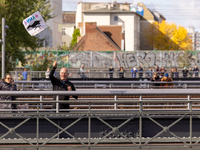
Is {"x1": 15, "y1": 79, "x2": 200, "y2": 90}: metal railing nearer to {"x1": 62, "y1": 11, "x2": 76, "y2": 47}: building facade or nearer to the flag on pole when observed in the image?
the flag on pole

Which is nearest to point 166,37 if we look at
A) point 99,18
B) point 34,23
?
→ point 99,18

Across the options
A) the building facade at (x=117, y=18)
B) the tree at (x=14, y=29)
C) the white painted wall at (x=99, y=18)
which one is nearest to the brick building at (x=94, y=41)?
the building facade at (x=117, y=18)

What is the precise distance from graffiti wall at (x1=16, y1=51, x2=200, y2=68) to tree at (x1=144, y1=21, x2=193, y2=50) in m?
33.5

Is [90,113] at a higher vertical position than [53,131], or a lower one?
higher

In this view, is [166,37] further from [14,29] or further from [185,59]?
[14,29]

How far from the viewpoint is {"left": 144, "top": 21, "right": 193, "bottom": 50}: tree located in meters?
89.3

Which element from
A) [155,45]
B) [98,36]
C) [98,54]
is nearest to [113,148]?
[98,54]

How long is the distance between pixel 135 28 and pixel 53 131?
78023 mm

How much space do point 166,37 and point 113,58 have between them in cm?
4020

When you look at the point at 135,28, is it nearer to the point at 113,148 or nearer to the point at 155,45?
the point at 155,45

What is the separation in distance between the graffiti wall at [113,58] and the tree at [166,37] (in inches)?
1318

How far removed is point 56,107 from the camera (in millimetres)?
8273

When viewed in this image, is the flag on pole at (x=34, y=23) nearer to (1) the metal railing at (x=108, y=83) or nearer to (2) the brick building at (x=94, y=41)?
(1) the metal railing at (x=108, y=83)

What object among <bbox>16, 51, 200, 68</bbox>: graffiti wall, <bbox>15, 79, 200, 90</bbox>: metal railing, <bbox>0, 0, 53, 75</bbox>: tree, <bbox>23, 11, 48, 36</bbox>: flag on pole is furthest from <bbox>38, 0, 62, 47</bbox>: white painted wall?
<bbox>23, 11, 48, 36</bbox>: flag on pole
